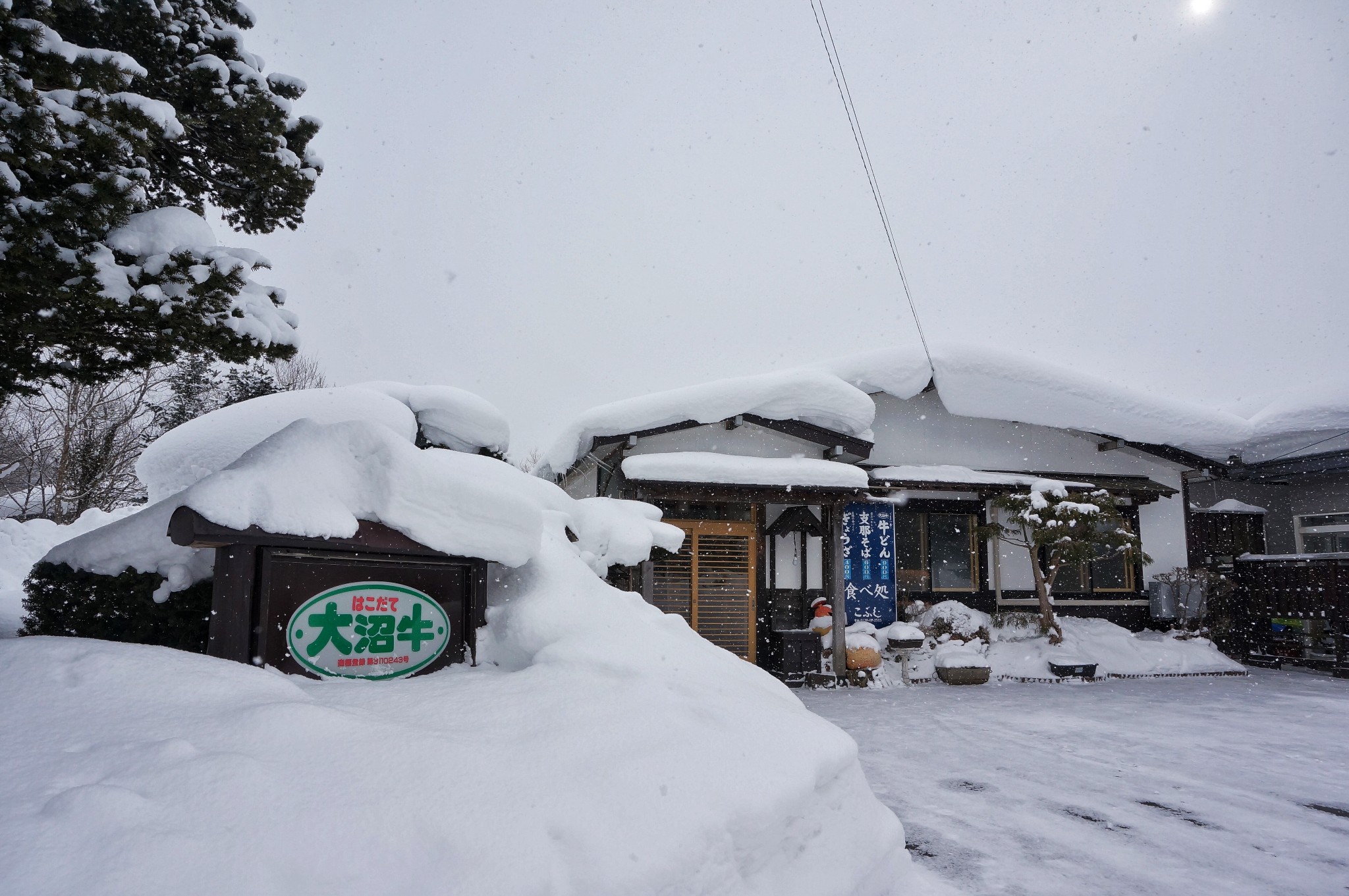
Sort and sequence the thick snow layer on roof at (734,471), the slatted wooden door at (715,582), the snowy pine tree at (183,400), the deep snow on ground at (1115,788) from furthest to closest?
1. the snowy pine tree at (183,400)
2. the slatted wooden door at (715,582)
3. the thick snow layer on roof at (734,471)
4. the deep snow on ground at (1115,788)

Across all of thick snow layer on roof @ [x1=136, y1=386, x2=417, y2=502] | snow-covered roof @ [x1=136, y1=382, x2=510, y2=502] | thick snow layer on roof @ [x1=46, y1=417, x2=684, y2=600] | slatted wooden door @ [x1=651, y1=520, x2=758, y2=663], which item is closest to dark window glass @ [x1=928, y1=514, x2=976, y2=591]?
slatted wooden door @ [x1=651, y1=520, x2=758, y2=663]

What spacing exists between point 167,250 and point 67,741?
2797 mm

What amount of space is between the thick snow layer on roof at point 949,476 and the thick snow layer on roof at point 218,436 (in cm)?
984

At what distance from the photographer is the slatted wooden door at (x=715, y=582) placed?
11211 millimetres

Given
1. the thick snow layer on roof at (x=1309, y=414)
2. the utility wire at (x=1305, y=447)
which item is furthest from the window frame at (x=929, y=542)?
the thick snow layer on roof at (x=1309, y=414)

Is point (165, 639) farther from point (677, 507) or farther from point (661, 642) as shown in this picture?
point (677, 507)

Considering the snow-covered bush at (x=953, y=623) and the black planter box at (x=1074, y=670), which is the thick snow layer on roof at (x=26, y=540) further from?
the black planter box at (x=1074, y=670)

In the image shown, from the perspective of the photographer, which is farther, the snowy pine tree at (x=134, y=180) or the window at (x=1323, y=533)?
the window at (x=1323, y=533)

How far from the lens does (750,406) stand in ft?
40.1

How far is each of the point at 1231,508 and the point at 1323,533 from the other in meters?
2.07

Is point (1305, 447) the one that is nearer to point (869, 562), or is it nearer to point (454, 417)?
point (869, 562)

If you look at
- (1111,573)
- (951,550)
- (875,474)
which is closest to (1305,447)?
(1111,573)

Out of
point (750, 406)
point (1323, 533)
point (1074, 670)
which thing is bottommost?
point (1074, 670)

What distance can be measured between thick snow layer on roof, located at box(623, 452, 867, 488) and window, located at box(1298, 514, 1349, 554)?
12.4 meters
